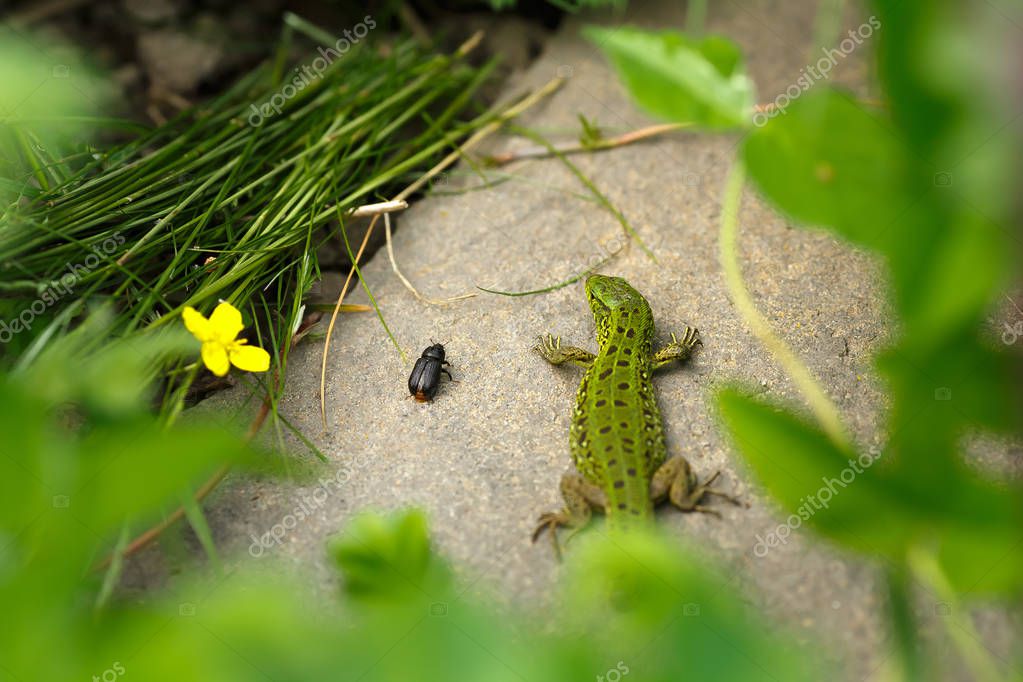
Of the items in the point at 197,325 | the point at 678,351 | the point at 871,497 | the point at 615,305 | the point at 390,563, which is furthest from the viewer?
the point at 615,305

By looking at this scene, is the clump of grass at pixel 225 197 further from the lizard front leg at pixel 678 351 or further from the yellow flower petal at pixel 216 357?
the lizard front leg at pixel 678 351

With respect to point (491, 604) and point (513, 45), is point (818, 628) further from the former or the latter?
point (513, 45)

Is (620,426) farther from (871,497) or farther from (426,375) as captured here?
A: (871,497)

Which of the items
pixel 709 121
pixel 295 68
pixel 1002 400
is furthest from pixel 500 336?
pixel 1002 400

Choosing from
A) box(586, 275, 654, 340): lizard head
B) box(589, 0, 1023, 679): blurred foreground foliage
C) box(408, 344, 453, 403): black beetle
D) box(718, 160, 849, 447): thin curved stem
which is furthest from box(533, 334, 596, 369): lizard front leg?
box(589, 0, 1023, 679): blurred foreground foliage

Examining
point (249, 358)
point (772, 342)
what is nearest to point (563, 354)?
point (772, 342)

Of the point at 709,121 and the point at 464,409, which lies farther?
the point at 464,409

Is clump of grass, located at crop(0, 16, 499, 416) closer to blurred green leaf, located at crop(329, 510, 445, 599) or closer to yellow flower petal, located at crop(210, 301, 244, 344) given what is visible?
yellow flower petal, located at crop(210, 301, 244, 344)

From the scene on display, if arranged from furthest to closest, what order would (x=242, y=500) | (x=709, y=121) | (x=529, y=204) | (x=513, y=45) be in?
(x=513, y=45)
(x=529, y=204)
(x=242, y=500)
(x=709, y=121)

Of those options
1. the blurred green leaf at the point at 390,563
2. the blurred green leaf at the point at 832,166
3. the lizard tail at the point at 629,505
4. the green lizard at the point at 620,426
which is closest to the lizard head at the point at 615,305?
the green lizard at the point at 620,426
